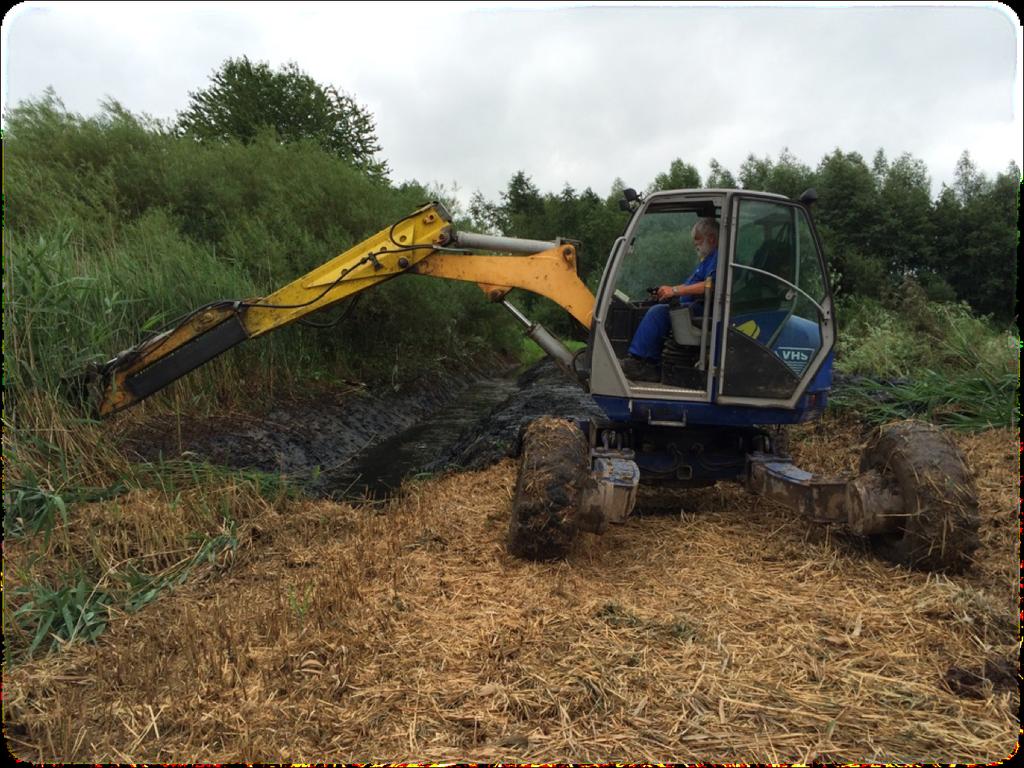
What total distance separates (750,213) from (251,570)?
4.02 metres

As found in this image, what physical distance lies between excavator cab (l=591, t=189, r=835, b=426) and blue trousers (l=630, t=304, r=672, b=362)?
0.08 meters

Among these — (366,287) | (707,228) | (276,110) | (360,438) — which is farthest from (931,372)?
(276,110)

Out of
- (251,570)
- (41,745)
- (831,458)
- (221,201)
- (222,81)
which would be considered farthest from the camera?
(222,81)

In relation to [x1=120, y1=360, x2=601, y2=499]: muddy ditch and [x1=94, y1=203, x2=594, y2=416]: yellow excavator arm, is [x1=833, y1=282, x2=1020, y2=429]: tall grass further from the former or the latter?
[x1=94, y1=203, x2=594, y2=416]: yellow excavator arm

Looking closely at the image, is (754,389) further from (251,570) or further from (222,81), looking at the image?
(222,81)

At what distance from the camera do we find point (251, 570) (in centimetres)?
441

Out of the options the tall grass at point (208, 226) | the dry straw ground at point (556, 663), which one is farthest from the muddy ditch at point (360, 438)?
the dry straw ground at point (556, 663)

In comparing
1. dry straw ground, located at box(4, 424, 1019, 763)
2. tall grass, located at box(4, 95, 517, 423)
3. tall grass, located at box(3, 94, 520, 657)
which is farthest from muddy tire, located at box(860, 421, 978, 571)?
tall grass, located at box(4, 95, 517, 423)

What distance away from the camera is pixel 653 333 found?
4.85 m

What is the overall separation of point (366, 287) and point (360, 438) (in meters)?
4.30

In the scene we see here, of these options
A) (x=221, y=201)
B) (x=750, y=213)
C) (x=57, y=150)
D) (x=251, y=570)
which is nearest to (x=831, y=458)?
(x=750, y=213)

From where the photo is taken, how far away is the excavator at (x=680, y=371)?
373 centimetres

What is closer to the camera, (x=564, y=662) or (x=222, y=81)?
(x=564, y=662)

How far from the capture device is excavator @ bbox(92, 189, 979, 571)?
12.2ft
